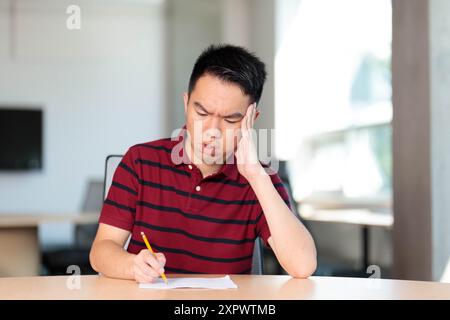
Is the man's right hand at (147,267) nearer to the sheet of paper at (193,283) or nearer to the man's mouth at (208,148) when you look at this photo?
the sheet of paper at (193,283)

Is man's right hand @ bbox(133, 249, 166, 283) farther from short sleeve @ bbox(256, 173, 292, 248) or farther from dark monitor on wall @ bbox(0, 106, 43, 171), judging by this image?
dark monitor on wall @ bbox(0, 106, 43, 171)

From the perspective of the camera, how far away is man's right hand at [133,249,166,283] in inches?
45.3

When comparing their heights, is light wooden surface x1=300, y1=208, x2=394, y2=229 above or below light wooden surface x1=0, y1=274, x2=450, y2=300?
below

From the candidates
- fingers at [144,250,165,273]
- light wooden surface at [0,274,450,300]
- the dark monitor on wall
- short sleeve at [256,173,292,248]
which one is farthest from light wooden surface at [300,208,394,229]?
the dark monitor on wall

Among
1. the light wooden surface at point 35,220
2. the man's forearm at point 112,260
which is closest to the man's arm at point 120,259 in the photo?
the man's forearm at point 112,260

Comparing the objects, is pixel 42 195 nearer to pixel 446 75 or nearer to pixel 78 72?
pixel 78 72

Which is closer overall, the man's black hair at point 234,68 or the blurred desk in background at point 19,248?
the man's black hair at point 234,68

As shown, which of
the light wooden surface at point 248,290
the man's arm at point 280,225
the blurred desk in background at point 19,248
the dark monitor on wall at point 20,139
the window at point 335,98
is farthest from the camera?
the dark monitor on wall at point 20,139

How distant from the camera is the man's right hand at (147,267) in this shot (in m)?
1.15

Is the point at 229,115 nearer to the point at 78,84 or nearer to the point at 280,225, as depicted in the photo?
the point at 280,225

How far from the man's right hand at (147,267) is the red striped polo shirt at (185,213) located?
0.94 ft

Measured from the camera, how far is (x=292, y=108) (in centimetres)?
526

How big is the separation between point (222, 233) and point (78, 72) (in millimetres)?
5224

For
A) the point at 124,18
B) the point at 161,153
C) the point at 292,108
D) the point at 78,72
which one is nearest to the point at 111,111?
the point at 78,72
